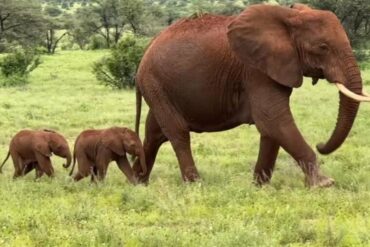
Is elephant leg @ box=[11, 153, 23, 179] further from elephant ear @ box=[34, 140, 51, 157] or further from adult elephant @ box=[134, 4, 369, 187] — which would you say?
adult elephant @ box=[134, 4, 369, 187]

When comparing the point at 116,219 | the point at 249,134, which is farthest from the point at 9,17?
the point at 116,219

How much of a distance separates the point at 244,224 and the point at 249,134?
7992 millimetres

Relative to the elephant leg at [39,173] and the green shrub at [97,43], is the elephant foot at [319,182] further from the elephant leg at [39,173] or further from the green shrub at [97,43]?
the green shrub at [97,43]

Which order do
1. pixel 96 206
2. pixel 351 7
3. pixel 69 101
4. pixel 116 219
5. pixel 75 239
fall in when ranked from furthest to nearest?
pixel 351 7, pixel 69 101, pixel 96 206, pixel 116 219, pixel 75 239

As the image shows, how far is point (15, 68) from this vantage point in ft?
88.0

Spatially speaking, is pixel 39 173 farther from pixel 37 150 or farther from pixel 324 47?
pixel 324 47

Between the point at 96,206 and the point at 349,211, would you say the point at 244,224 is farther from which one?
the point at 96,206

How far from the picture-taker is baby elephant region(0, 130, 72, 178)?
32.6 feet

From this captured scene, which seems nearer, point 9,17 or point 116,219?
point 116,219

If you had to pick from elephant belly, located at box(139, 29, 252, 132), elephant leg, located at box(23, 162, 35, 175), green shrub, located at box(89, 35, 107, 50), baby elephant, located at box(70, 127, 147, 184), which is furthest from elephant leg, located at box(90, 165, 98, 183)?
green shrub, located at box(89, 35, 107, 50)

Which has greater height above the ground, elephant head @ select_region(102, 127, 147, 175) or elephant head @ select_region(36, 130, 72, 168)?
elephant head @ select_region(102, 127, 147, 175)

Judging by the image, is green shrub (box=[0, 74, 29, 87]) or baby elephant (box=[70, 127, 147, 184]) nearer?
baby elephant (box=[70, 127, 147, 184])

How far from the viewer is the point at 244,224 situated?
6223mm

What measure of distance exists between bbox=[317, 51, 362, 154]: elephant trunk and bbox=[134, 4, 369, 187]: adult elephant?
11 mm
